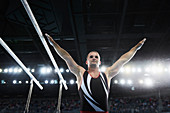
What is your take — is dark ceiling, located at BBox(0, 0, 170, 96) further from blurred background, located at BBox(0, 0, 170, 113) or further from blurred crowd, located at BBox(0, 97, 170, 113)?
blurred crowd, located at BBox(0, 97, 170, 113)

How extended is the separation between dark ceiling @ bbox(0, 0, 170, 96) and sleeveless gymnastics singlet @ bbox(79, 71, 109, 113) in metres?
6.43

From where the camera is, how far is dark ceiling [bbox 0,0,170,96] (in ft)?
30.1

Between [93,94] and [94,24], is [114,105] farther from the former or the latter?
[93,94]

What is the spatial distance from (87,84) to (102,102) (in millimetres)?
446

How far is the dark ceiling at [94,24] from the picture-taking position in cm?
919

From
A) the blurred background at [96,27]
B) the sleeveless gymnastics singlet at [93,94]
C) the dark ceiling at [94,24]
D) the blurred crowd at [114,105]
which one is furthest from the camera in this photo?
the blurred crowd at [114,105]

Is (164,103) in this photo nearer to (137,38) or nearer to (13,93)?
(137,38)

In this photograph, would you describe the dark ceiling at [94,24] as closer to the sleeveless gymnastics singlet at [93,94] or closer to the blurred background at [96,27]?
the blurred background at [96,27]

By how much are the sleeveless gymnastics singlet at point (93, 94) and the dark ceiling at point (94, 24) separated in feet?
21.1

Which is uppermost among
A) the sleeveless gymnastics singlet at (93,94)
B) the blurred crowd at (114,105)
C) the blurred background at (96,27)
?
the blurred background at (96,27)

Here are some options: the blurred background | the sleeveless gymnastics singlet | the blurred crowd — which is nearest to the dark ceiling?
the blurred background

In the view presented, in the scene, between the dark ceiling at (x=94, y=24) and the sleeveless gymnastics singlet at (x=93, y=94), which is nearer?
the sleeveless gymnastics singlet at (x=93, y=94)

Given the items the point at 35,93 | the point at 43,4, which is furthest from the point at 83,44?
the point at 35,93

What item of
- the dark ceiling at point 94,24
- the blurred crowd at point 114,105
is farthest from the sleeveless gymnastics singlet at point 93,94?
the blurred crowd at point 114,105
